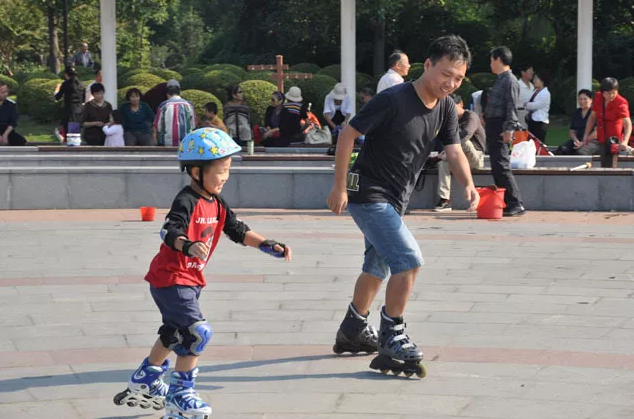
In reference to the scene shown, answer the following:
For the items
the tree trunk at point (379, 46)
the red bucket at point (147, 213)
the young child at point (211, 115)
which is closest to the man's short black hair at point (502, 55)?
the red bucket at point (147, 213)

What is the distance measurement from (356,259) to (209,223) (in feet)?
15.9

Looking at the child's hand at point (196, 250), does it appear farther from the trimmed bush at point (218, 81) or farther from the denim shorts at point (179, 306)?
the trimmed bush at point (218, 81)

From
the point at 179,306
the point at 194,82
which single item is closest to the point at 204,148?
the point at 179,306

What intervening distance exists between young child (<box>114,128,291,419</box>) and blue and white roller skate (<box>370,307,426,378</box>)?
120 cm

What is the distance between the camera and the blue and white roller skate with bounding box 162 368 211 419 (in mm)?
5113

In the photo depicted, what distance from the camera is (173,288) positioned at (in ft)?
17.2

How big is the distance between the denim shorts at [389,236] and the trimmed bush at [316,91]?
2221 centimetres

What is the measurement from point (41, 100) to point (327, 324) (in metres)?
23.0

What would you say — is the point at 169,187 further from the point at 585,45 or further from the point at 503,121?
the point at 585,45

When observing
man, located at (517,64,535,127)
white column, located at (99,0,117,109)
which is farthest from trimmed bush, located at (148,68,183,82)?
man, located at (517,64,535,127)

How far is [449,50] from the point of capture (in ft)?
19.7

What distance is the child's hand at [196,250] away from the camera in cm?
497

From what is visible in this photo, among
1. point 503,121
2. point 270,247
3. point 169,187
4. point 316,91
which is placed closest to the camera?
point 270,247

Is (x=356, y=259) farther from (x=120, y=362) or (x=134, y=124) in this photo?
(x=134, y=124)
